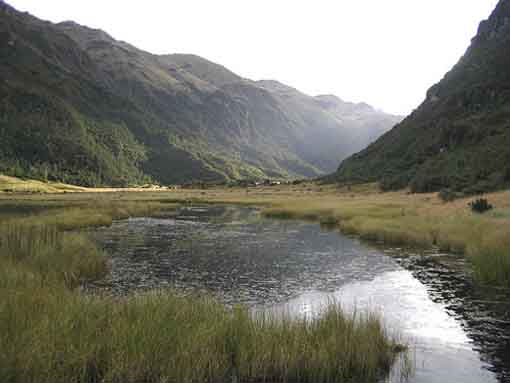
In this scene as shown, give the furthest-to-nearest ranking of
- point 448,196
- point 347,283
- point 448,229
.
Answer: point 448,196
point 448,229
point 347,283

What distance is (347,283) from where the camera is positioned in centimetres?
1978

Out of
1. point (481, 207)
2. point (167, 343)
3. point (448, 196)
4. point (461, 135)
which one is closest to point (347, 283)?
point (167, 343)

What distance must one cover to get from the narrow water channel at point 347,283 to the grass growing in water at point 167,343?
5.33 feet

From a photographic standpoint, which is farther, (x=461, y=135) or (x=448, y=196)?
(x=461, y=135)

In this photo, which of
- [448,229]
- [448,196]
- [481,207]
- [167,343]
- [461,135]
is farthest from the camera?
[461,135]

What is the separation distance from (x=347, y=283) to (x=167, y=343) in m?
12.1

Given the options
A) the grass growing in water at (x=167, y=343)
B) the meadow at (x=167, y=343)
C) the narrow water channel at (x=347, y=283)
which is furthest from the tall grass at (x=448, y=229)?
the grass growing in water at (x=167, y=343)

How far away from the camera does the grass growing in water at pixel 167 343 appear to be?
816 cm

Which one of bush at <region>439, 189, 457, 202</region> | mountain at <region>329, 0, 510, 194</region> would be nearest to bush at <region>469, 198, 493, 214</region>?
bush at <region>439, 189, 457, 202</region>

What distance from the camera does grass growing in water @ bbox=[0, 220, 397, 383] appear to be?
8.16 meters

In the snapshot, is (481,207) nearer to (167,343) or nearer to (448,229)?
(448,229)

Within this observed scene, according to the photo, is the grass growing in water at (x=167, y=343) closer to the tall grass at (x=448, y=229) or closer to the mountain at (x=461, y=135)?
the tall grass at (x=448, y=229)

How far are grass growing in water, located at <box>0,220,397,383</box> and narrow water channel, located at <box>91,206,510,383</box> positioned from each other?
5.33ft

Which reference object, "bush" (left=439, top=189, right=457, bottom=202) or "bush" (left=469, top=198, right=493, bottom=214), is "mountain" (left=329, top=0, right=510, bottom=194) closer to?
"bush" (left=439, top=189, right=457, bottom=202)
